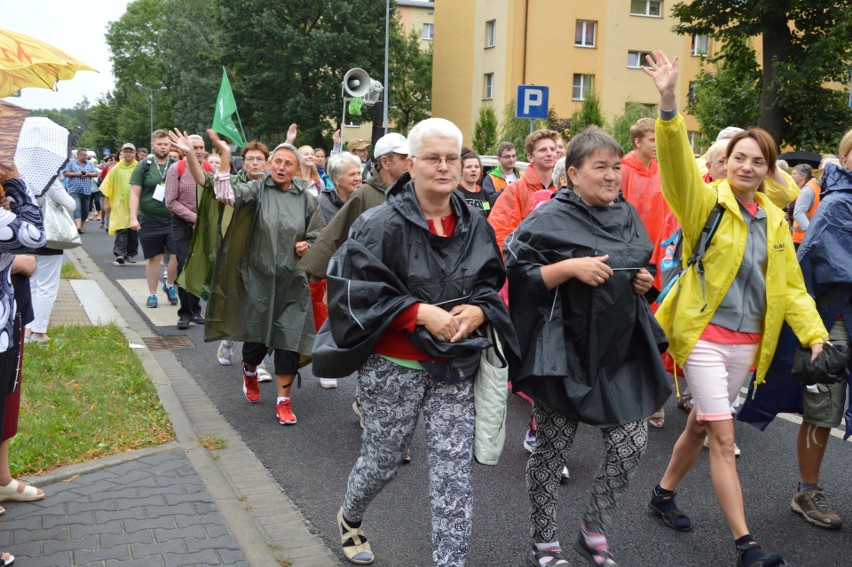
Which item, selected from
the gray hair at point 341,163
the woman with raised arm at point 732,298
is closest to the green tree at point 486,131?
the gray hair at point 341,163

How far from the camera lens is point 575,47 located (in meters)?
41.3

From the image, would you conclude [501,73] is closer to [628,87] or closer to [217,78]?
[628,87]

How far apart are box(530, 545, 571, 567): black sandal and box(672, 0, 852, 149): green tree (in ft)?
72.7

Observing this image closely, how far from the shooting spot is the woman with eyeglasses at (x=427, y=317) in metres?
3.38

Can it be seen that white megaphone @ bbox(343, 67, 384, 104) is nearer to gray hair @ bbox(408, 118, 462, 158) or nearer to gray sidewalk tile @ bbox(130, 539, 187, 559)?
gray hair @ bbox(408, 118, 462, 158)

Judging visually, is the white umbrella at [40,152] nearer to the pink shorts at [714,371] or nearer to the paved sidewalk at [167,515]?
the paved sidewalk at [167,515]

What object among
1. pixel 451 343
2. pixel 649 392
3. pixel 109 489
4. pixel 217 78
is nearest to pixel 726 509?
pixel 649 392

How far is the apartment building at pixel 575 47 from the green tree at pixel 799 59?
1556 cm

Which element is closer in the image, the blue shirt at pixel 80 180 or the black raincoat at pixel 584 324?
the black raincoat at pixel 584 324

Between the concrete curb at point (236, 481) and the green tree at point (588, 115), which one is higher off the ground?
the green tree at point (588, 115)

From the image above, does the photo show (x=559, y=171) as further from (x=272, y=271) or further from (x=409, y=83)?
(x=409, y=83)

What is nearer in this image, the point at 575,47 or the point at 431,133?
the point at 431,133

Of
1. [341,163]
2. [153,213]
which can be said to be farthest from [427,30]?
[341,163]

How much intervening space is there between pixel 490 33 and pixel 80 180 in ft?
84.5
